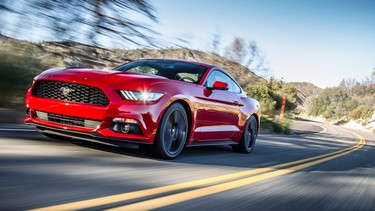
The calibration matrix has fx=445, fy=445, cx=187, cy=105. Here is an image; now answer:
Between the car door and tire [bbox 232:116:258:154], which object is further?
tire [bbox 232:116:258:154]

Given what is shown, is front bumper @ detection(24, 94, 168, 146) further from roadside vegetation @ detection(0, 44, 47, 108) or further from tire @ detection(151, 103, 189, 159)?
roadside vegetation @ detection(0, 44, 47, 108)

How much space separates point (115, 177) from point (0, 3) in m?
6.00

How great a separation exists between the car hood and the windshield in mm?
984

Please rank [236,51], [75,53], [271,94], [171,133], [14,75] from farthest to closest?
[271,94] → [236,51] → [75,53] → [14,75] → [171,133]

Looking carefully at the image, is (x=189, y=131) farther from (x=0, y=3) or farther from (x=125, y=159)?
(x=0, y=3)

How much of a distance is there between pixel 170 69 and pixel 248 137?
2.47m

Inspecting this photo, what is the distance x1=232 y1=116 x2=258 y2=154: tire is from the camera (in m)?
7.95

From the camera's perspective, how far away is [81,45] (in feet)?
34.0

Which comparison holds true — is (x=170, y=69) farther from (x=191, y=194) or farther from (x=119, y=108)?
(x=191, y=194)

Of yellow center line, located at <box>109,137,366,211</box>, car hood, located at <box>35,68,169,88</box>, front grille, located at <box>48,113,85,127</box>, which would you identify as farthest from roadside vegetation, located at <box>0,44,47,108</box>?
yellow center line, located at <box>109,137,366,211</box>

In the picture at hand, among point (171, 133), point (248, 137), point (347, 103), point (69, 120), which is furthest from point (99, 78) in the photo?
point (347, 103)

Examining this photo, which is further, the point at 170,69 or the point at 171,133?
the point at 170,69

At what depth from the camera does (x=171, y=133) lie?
18.3 feet

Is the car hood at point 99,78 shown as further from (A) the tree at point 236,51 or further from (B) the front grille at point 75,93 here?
(A) the tree at point 236,51
